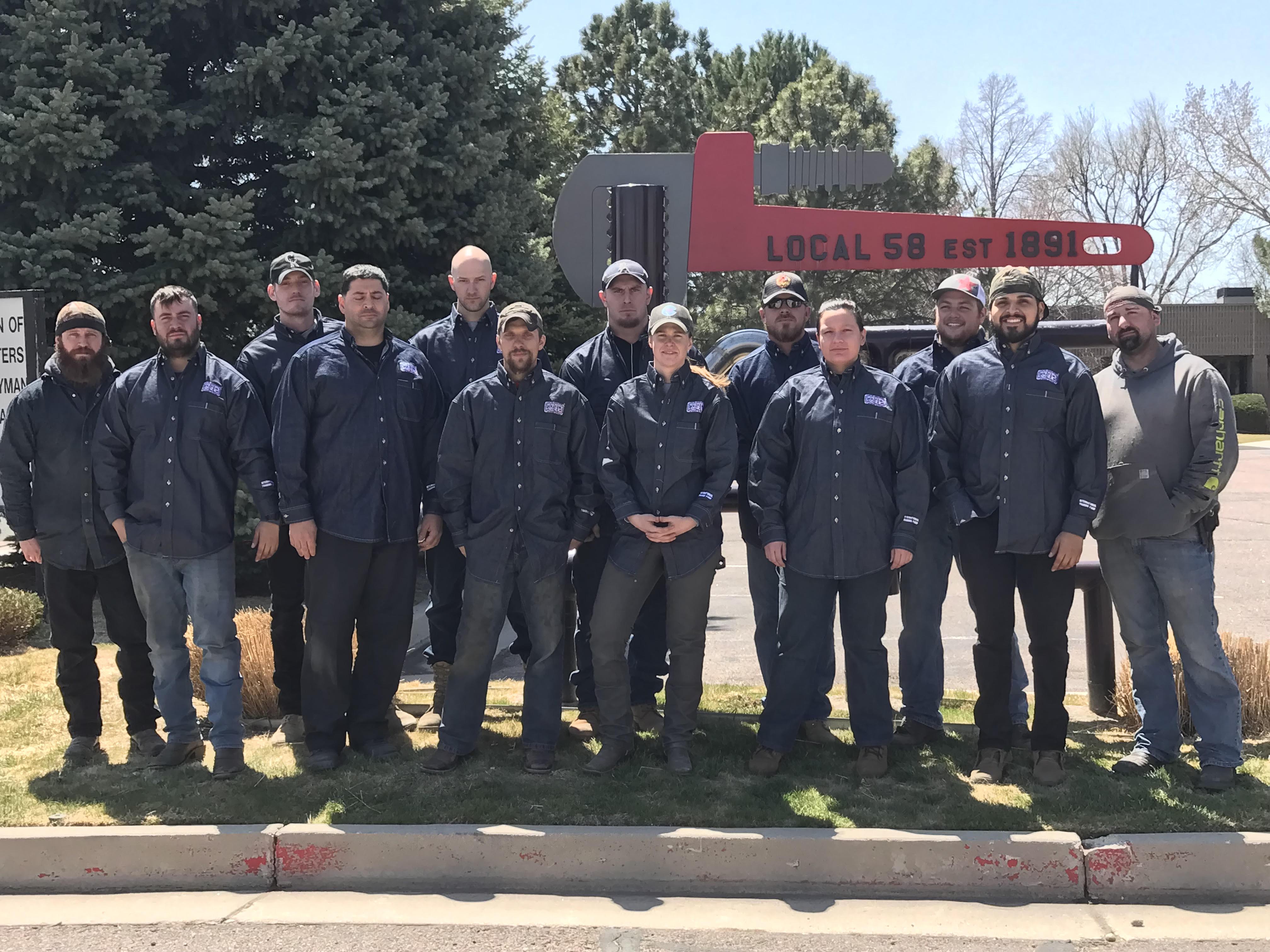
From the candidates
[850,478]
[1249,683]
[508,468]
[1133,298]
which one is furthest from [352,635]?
[1249,683]

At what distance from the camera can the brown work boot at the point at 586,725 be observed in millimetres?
5348

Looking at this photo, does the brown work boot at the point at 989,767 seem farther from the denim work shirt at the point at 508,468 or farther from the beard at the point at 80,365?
the beard at the point at 80,365

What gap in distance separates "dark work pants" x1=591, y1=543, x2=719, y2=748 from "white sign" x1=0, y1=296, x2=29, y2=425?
557cm

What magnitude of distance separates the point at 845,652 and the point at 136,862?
116 inches

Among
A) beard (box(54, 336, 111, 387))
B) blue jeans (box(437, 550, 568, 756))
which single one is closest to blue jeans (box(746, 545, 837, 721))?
blue jeans (box(437, 550, 568, 756))

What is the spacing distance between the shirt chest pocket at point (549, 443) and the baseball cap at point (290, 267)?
4.69 feet

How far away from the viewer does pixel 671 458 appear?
15.5ft

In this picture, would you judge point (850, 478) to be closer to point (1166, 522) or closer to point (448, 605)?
point (1166, 522)

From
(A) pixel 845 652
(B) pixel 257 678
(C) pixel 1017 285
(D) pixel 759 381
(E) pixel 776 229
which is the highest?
(E) pixel 776 229

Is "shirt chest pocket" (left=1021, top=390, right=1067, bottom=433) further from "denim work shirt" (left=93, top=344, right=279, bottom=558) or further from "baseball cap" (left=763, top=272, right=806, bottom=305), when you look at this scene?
"denim work shirt" (left=93, top=344, right=279, bottom=558)

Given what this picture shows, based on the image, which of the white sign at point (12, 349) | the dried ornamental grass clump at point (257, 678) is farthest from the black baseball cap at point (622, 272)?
the white sign at point (12, 349)

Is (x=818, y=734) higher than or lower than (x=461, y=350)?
lower

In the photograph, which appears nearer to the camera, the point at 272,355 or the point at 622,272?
the point at 622,272

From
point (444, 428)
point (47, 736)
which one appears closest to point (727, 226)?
point (444, 428)
